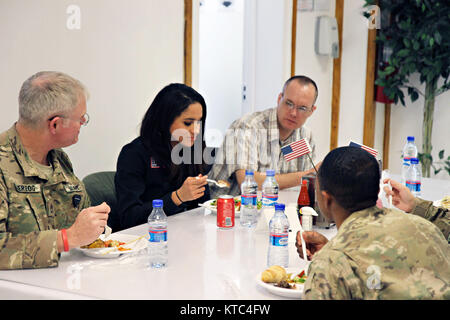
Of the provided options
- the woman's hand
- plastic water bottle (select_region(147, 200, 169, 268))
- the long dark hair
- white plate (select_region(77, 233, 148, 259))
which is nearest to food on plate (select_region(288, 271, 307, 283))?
plastic water bottle (select_region(147, 200, 169, 268))

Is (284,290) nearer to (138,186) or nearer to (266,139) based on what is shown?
(138,186)

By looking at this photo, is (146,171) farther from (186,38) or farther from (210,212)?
(186,38)

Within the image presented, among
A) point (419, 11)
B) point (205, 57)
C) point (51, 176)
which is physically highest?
point (419, 11)

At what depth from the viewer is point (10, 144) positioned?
1700 mm

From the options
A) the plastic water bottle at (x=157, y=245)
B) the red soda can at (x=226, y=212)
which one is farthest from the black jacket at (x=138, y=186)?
the plastic water bottle at (x=157, y=245)

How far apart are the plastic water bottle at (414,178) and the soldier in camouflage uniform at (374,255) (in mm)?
1601

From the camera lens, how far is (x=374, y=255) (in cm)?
114

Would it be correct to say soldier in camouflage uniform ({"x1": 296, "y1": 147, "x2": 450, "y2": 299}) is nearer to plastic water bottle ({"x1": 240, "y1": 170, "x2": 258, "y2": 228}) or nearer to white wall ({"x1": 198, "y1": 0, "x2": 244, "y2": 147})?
plastic water bottle ({"x1": 240, "y1": 170, "x2": 258, "y2": 228})

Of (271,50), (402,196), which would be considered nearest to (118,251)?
(402,196)

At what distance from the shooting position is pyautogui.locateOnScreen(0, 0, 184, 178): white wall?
8.50 feet

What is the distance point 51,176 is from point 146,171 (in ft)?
2.15

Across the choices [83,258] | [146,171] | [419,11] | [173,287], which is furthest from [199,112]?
[419,11]

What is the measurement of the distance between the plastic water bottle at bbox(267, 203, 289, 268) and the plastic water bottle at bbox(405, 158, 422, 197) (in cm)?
134

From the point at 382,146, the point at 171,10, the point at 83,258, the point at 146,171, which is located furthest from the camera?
the point at 382,146
